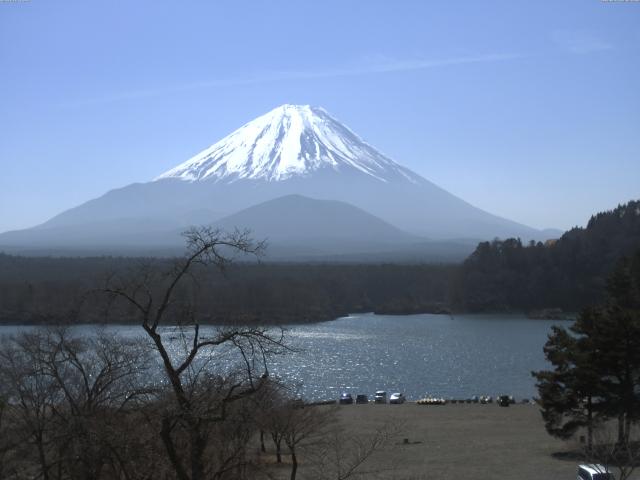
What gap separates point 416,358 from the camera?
Result: 95.9 ft

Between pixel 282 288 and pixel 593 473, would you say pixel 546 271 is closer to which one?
pixel 282 288

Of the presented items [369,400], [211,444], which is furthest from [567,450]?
[211,444]

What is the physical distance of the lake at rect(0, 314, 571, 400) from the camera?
23156mm

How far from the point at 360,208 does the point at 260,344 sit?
16160 centimetres

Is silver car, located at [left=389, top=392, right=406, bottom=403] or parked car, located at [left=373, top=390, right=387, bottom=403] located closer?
silver car, located at [left=389, top=392, right=406, bottom=403]

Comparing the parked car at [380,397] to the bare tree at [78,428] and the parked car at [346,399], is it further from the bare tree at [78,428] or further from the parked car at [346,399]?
the bare tree at [78,428]

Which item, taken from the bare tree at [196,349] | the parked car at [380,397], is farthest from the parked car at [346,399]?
the bare tree at [196,349]

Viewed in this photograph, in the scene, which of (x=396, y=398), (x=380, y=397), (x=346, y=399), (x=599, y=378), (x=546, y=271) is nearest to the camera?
(x=599, y=378)

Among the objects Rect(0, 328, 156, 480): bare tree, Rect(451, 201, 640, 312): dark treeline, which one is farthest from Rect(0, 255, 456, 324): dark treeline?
Rect(0, 328, 156, 480): bare tree

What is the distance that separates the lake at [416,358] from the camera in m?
23.2

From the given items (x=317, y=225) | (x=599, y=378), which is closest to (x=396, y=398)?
(x=599, y=378)

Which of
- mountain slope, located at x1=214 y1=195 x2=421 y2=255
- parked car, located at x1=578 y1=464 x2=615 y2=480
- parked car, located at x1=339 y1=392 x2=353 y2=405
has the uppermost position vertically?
mountain slope, located at x1=214 y1=195 x2=421 y2=255

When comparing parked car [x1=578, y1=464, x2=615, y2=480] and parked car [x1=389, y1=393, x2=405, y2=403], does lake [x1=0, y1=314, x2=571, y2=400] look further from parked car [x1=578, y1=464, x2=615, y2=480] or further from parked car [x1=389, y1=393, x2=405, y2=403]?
parked car [x1=578, y1=464, x2=615, y2=480]

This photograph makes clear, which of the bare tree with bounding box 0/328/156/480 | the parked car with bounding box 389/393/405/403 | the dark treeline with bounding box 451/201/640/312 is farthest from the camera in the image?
the dark treeline with bounding box 451/201/640/312
